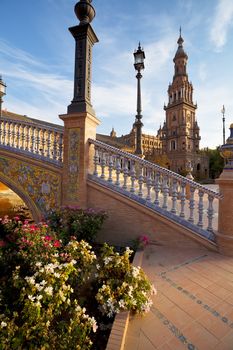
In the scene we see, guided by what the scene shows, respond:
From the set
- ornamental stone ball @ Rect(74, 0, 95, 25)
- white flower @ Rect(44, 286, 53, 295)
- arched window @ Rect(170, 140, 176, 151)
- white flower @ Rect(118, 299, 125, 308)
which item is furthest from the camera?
arched window @ Rect(170, 140, 176, 151)

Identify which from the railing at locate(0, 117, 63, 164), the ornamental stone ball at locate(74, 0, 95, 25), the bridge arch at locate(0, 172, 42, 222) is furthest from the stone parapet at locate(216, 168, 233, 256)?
the ornamental stone ball at locate(74, 0, 95, 25)

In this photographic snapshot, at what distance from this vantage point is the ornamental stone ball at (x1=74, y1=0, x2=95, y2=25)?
20.2 ft

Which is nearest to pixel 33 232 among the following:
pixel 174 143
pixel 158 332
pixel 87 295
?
pixel 87 295

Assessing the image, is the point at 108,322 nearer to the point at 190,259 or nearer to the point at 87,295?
the point at 87,295

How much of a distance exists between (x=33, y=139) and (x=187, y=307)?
21.7ft

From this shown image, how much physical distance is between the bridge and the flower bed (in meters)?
2.03

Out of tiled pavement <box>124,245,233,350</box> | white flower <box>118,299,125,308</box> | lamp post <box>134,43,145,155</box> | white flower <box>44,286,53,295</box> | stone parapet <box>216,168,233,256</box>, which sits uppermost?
lamp post <box>134,43,145,155</box>

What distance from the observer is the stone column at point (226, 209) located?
4.41 metres

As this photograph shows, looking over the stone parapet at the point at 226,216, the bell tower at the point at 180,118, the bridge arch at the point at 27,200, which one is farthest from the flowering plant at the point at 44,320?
the bell tower at the point at 180,118

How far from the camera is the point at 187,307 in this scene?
2.85 m

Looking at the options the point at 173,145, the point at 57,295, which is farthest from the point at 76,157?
the point at 173,145

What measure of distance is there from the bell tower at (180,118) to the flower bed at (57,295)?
52.1m

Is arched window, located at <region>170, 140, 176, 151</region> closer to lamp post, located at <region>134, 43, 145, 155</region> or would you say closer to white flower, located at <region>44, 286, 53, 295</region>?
lamp post, located at <region>134, 43, 145, 155</region>

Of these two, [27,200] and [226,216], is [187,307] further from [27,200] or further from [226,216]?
[27,200]
